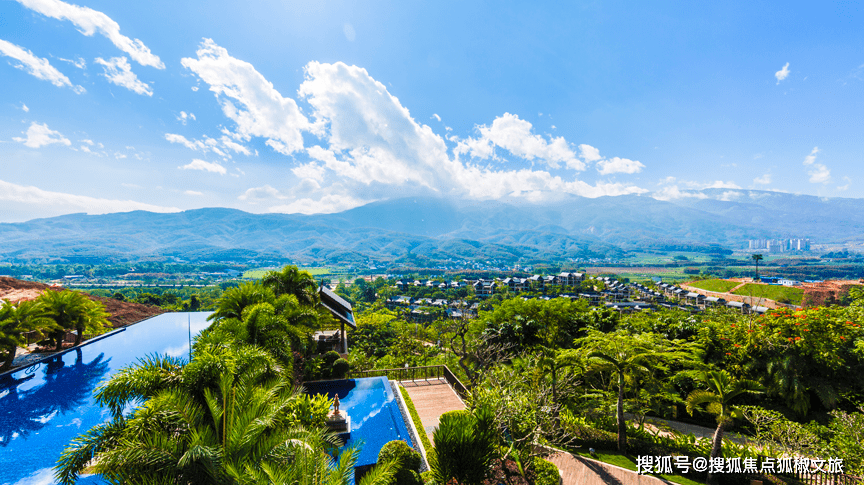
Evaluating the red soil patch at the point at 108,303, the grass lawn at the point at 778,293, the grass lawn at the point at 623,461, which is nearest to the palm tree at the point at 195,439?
the grass lawn at the point at 623,461

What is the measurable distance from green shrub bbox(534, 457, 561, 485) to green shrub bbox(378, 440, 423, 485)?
3.21m

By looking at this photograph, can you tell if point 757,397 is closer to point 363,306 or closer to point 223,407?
point 223,407

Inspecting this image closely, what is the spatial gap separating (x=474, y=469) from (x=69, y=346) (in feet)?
85.0

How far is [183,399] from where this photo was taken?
560 centimetres

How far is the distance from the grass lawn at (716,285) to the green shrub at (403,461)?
99952 mm

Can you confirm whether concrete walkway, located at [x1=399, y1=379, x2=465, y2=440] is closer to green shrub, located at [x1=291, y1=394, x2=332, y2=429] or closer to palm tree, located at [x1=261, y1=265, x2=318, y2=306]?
green shrub, located at [x1=291, y1=394, x2=332, y2=429]

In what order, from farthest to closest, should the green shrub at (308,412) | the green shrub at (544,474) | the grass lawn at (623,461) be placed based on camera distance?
the grass lawn at (623,461) → the green shrub at (544,474) → the green shrub at (308,412)

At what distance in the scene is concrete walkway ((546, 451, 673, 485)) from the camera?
9328 mm

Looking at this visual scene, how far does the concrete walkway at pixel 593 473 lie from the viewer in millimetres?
9328

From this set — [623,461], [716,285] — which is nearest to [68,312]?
[623,461]

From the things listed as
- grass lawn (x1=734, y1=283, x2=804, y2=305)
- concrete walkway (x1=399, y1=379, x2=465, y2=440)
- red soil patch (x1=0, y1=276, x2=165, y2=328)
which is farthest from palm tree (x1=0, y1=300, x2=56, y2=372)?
grass lawn (x1=734, y1=283, x2=804, y2=305)

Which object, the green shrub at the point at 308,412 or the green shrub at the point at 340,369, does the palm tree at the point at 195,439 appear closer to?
the green shrub at the point at 308,412

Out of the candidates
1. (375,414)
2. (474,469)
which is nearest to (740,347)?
(474,469)

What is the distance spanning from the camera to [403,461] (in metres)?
8.15
